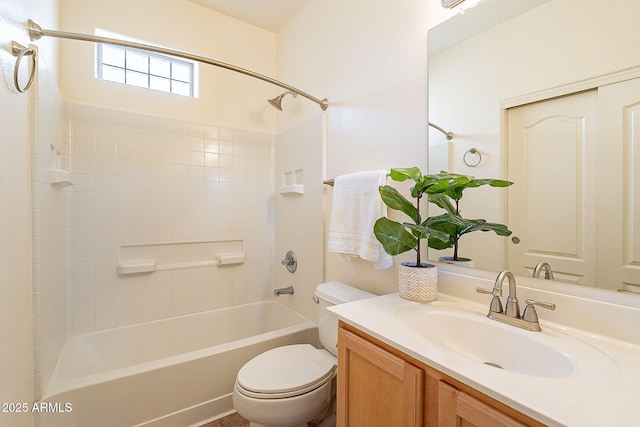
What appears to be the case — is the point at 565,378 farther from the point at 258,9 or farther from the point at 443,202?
the point at 258,9

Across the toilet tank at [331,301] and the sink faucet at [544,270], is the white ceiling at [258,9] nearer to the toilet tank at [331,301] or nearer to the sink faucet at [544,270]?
the toilet tank at [331,301]

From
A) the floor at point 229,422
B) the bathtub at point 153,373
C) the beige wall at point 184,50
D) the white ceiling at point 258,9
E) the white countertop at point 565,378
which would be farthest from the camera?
the white ceiling at point 258,9

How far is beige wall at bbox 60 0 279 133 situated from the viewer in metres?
1.78

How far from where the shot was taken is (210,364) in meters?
1.51

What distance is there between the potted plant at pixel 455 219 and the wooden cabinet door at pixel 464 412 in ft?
1.49

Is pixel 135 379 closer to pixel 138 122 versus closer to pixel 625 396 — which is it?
pixel 138 122

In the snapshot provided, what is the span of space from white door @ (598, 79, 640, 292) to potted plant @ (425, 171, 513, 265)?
0.24 metres

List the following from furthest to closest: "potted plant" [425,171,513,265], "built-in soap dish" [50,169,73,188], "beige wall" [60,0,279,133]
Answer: "beige wall" [60,0,279,133] < "built-in soap dish" [50,169,73,188] < "potted plant" [425,171,513,265]

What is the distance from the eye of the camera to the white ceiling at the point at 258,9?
6.91 feet

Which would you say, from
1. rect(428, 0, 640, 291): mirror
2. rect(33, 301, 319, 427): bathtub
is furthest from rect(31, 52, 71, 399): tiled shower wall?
rect(428, 0, 640, 291): mirror

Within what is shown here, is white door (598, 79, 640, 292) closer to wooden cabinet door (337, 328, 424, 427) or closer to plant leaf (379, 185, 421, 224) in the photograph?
plant leaf (379, 185, 421, 224)

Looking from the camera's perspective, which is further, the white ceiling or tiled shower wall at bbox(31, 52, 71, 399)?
the white ceiling

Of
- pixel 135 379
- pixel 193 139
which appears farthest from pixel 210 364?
pixel 193 139

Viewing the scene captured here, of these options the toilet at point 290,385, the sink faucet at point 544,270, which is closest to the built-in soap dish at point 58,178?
the toilet at point 290,385
